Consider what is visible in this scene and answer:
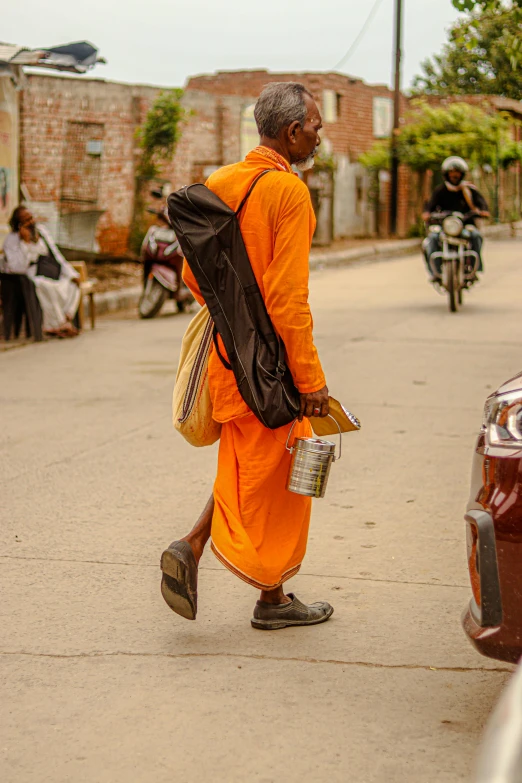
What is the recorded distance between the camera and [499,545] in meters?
2.94

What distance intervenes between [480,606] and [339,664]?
87 centimetres

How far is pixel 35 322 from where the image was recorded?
1214cm

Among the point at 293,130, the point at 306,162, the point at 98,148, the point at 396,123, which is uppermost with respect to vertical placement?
the point at 396,123

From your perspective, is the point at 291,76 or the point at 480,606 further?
the point at 291,76

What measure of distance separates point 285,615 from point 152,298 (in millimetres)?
10389

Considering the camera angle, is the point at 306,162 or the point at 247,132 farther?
the point at 247,132

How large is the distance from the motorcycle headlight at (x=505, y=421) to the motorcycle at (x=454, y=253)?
10910mm

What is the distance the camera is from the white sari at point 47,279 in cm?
1193

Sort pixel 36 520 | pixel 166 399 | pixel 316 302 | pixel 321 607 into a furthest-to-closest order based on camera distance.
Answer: pixel 316 302 → pixel 166 399 → pixel 36 520 → pixel 321 607

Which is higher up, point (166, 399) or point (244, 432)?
point (244, 432)

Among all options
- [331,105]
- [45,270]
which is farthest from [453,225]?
[331,105]

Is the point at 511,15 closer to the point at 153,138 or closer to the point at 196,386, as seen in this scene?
the point at 196,386

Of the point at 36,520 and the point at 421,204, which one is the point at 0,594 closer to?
the point at 36,520

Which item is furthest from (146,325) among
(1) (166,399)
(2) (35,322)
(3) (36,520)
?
(3) (36,520)
